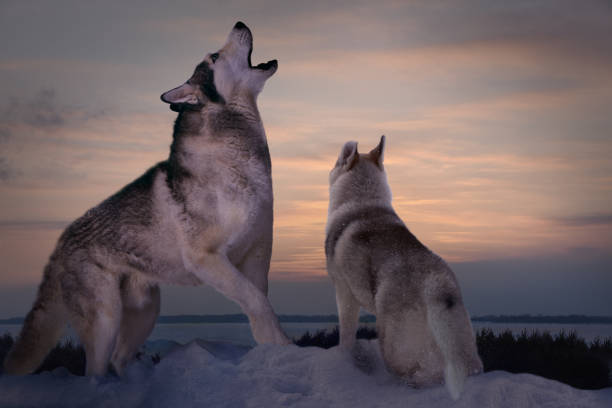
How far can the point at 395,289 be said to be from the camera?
4707 mm

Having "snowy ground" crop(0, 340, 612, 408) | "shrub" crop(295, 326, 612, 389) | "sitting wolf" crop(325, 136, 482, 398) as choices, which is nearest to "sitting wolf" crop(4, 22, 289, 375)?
"snowy ground" crop(0, 340, 612, 408)

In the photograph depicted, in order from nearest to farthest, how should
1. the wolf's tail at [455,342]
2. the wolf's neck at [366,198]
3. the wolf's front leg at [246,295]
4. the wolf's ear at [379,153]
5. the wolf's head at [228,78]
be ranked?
1. the wolf's tail at [455,342]
2. the wolf's front leg at [246,295]
3. the wolf's neck at [366,198]
4. the wolf's ear at [379,153]
5. the wolf's head at [228,78]

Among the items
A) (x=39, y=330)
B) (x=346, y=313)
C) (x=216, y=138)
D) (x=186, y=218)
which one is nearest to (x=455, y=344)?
(x=346, y=313)

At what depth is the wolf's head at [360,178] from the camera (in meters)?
5.66

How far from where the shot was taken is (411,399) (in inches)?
178

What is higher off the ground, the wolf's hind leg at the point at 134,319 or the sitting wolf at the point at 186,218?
the sitting wolf at the point at 186,218

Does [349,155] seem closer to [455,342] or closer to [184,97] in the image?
[184,97]

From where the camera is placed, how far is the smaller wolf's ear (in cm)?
569

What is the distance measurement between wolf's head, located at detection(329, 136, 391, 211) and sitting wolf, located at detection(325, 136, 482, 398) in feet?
0.03

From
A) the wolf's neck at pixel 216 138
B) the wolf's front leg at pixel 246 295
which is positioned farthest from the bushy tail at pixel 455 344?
the wolf's neck at pixel 216 138

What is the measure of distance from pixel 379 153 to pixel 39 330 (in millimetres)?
4029

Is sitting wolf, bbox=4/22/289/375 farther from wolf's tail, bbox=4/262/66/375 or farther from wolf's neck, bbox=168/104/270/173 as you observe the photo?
wolf's tail, bbox=4/262/66/375

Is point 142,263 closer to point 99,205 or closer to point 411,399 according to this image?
point 99,205

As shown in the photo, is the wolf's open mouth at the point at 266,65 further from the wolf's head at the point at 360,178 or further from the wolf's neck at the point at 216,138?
the wolf's head at the point at 360,178
